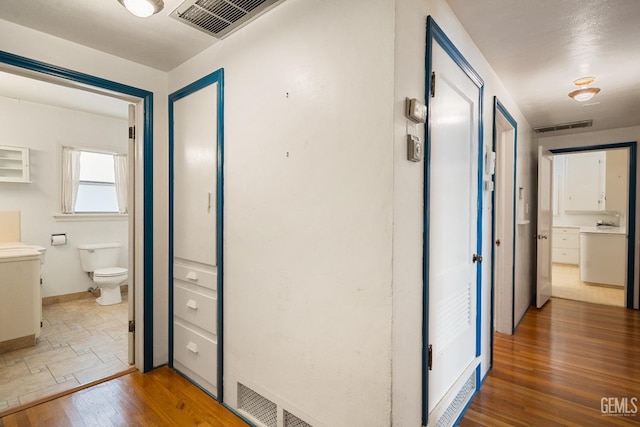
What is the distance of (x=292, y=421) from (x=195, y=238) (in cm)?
134

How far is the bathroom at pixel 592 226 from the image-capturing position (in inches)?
192

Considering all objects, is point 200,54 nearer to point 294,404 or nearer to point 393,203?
point 393,203

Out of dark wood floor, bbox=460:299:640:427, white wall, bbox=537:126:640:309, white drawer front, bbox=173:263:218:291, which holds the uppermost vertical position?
white wall, bbox=537:126:640:309

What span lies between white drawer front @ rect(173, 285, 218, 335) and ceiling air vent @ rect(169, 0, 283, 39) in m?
1.71

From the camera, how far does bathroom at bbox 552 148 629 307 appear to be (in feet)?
16.0

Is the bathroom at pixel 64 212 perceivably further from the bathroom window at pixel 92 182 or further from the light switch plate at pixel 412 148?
the light switch plate at pixel 412 148

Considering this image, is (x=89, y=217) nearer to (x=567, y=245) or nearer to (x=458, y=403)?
(x=458, y=403)

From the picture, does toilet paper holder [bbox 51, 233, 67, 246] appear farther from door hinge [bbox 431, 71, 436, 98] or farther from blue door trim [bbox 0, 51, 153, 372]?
door hinge [bbox 431, 71, 436, 98]

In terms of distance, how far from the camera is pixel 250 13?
1690mm

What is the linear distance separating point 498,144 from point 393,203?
2513 millimetres

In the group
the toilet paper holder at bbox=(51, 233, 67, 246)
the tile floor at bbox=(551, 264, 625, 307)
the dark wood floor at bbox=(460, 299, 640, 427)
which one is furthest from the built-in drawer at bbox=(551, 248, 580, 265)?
the toilet paper holder at bbox=(51, 233, 67, 246)

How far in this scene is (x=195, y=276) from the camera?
7.32ft

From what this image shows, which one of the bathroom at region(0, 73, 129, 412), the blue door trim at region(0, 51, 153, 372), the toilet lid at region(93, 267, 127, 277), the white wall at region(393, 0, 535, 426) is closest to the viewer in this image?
the white wall at region(393, 0, 535, 426)

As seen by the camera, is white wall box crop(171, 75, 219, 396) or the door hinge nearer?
the door hinge
